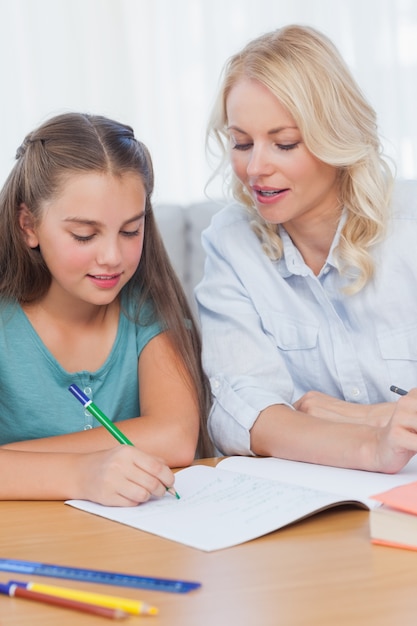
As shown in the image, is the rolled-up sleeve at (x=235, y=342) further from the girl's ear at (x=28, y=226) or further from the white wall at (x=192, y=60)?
the white wall at (x=192, y=60)

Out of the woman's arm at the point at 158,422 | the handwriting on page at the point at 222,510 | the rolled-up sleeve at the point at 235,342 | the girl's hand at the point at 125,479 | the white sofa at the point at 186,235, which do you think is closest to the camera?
the handwriting on page at the point at 222,510

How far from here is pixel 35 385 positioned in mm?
1590

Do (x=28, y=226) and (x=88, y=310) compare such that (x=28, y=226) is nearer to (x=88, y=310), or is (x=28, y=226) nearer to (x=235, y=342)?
(x=88, y=310)

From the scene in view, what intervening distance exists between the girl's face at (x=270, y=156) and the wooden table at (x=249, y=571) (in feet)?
2.12

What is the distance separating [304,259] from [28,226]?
483 mm

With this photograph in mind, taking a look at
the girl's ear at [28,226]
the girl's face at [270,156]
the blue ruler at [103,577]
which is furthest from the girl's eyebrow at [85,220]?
the blue ruler at [103,577]

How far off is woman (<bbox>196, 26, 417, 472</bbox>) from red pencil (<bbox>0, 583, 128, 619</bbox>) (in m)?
0.65

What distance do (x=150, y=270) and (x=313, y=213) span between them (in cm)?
30

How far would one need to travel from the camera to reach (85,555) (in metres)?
0.96

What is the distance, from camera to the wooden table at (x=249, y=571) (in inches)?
30.7

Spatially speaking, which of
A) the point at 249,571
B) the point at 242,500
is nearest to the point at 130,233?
the point at 242,500

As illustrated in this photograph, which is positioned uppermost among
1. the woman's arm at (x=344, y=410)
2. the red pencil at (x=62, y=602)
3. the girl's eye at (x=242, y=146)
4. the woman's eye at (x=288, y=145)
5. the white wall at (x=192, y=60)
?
the white wall at (x=192, y=60)

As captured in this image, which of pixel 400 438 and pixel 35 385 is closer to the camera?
pixel 400 438

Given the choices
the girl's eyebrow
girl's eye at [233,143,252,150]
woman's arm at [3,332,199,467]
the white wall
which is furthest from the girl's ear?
the white wall
